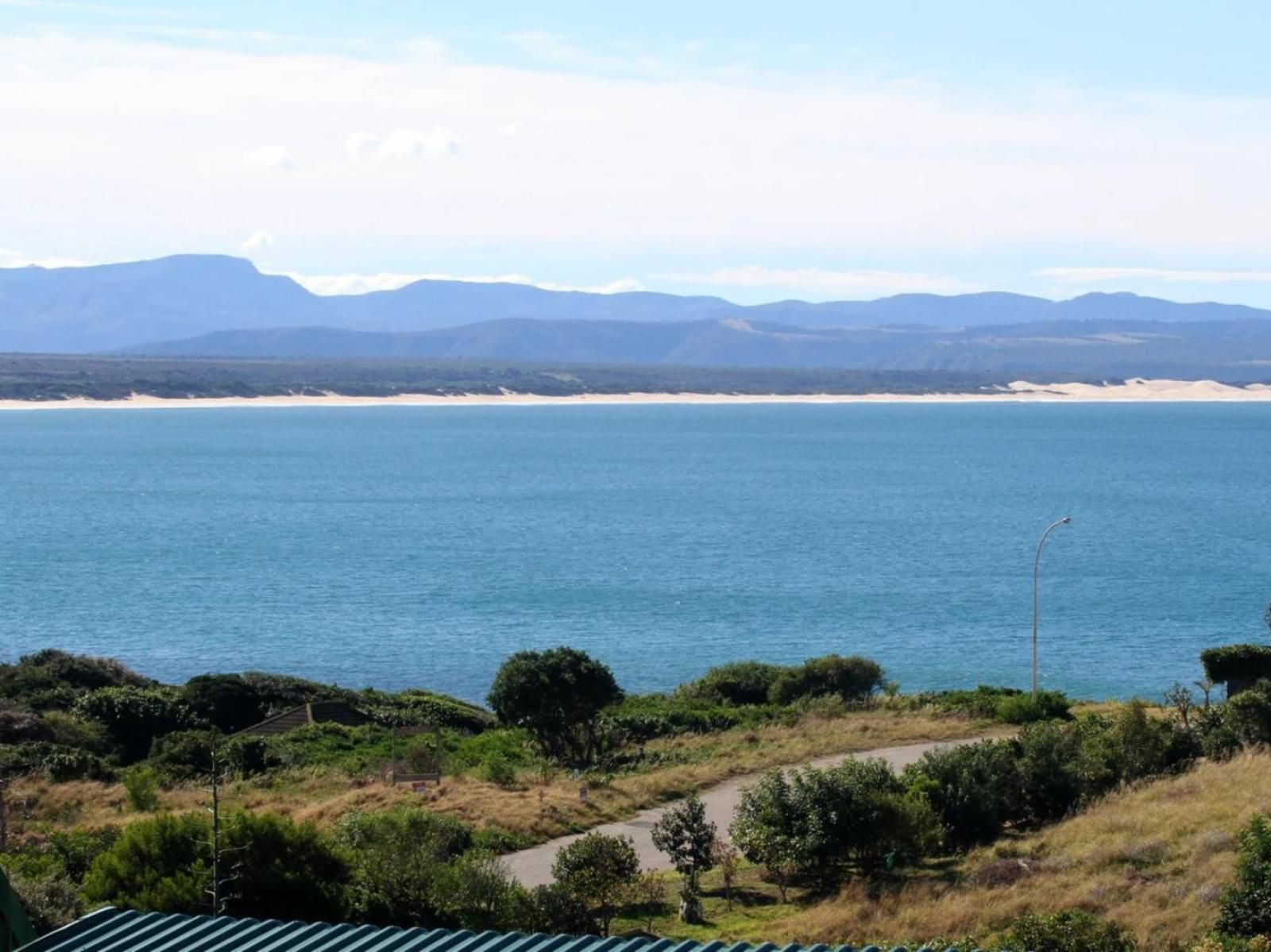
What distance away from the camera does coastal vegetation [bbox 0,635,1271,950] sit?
14.8 metres

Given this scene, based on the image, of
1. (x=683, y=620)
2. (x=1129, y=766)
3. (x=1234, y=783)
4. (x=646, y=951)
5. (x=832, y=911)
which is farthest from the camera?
(x=683, y=620)

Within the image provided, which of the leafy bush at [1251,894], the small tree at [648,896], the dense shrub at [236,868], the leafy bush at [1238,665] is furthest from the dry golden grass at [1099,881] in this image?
the leafy bush at [1238,665]

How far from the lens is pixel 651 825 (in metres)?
21.2

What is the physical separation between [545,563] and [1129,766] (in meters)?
50.5

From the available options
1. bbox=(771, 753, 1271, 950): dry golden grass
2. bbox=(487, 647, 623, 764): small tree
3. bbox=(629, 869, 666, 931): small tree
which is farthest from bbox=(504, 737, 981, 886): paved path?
bbox=(487, 647, 623, 764): small tree

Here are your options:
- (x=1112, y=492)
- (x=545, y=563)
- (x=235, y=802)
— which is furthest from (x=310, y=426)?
(x=235, y=802)

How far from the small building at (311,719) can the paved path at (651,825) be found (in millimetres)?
→ 10254

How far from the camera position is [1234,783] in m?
20.2

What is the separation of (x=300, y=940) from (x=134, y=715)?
2220 cm

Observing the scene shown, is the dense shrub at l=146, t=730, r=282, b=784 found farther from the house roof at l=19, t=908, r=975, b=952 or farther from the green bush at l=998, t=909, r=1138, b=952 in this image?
the house roof at l=19, t=908, r=975, b=952

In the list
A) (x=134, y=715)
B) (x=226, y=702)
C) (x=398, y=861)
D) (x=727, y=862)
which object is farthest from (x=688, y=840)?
(x=226, y=702)

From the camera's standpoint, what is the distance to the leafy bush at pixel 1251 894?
46.5 feet

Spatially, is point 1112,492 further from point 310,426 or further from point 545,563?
point 310,426

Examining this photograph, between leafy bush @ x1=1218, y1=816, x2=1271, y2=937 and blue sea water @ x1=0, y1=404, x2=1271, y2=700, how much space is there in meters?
28.5
